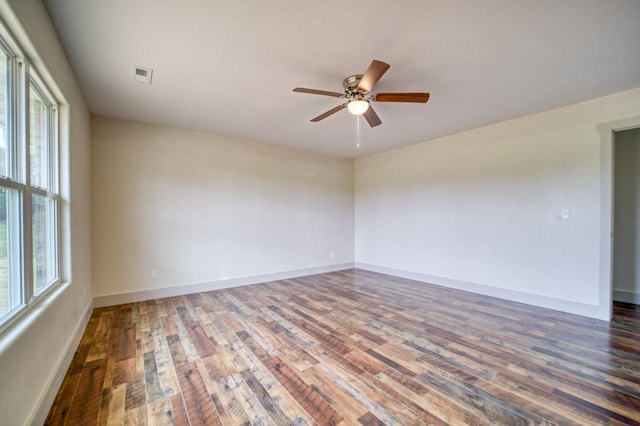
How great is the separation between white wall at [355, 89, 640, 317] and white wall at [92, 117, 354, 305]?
1.83m

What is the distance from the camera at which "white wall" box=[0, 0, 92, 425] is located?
4.21 ft

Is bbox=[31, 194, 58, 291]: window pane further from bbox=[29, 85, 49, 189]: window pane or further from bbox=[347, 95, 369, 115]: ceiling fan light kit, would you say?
bbox=[347, 95, 369, 115]: ceiling fan light kit

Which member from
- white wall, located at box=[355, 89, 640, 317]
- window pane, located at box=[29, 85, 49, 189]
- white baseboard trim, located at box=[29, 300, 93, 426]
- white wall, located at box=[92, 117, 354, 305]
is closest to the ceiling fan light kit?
window pane, located at box=[29, 85, 49, 189]

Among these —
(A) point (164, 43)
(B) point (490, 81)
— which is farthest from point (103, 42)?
(B) point (490, 81)

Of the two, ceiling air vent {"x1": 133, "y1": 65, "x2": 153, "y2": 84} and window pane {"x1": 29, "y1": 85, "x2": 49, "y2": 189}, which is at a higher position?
ceiling air vent {"x1": 133, "y1": 65, "x2": 153, "y2": 84}

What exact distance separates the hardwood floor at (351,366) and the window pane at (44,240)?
2.55 feet

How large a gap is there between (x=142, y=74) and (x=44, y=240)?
1653mm

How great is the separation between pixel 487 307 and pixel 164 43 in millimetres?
4543

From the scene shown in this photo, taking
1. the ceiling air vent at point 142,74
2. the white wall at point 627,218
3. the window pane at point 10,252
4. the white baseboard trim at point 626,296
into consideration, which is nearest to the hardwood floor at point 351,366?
the white baseboard trim at point 626,296

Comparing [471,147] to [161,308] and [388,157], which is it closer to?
[388,157]

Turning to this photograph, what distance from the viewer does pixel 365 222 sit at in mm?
6070

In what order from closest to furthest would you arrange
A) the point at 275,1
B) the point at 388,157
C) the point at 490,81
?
the point at 275,1, the point at 490,81, the point at 388,157

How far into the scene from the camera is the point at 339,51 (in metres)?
2.14

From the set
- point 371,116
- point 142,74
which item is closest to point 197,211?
point 142,74
